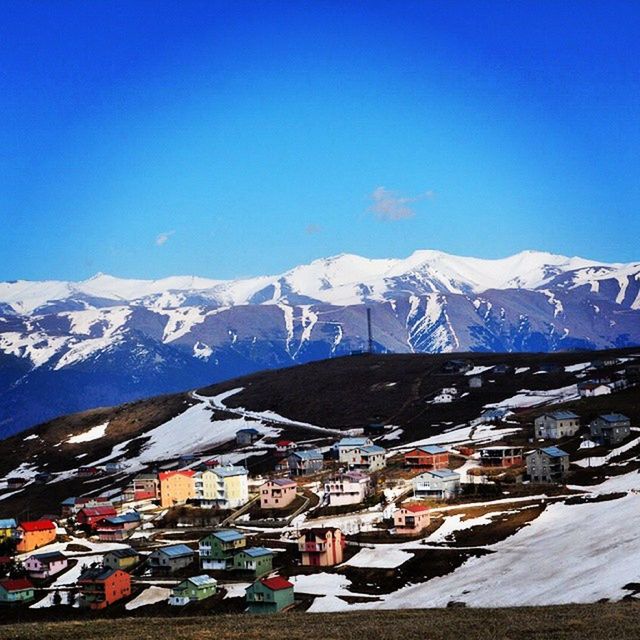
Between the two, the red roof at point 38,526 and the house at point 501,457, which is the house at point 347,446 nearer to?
the house at point 501,457

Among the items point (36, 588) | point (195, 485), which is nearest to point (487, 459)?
point (195, 485)

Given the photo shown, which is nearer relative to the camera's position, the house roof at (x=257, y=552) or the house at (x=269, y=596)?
the house at (x=269, y=596)

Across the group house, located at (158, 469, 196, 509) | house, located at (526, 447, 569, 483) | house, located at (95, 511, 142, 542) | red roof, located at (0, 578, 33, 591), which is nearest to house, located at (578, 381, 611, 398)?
house, located at (526, 447, 569, 483)

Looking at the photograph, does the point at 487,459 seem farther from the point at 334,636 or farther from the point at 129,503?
the point at 334,636

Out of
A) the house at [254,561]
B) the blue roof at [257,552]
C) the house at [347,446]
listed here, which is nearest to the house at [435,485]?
the blue roof at [257,552]

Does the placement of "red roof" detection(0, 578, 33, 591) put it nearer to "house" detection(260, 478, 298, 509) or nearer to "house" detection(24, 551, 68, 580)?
"house" detection(24, 551, 68, 580)

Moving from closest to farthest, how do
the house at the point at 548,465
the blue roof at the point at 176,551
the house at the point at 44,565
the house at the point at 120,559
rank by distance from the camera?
the blue roof at the point at 176,551, the house at the point at 120,559, the house at the point at 44,565, the house at the point at 548,465
